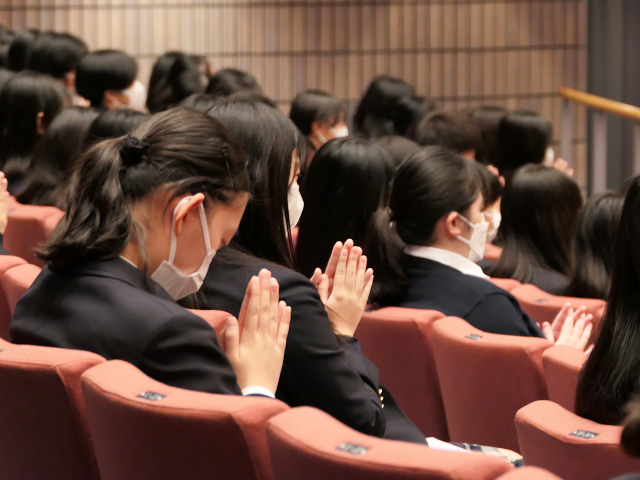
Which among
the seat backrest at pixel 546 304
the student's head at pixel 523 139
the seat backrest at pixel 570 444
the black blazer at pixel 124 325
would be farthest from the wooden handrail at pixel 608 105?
the black blazer at pixel 124 325

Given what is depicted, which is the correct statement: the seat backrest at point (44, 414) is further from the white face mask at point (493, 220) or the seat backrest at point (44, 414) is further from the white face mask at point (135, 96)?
the white face mask at point (135, 96)

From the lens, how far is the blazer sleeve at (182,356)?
182 centimetres

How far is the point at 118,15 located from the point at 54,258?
754cm

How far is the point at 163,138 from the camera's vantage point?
6.73ft

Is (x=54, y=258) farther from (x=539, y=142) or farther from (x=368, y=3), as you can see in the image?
(x=368, y=3)

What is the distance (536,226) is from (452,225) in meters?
0.96

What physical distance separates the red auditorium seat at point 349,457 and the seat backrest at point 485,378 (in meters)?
1.27

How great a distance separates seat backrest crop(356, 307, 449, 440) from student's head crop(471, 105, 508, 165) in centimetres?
347

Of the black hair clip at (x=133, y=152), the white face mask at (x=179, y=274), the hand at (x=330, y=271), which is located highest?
the black hair clip at (x=133, y=152)

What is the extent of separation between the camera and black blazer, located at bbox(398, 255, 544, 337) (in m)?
3.30

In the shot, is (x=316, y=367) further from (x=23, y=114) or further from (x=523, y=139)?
(x=523, y=139)

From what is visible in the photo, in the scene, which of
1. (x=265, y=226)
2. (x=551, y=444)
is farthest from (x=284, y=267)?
(x=551, y=444)

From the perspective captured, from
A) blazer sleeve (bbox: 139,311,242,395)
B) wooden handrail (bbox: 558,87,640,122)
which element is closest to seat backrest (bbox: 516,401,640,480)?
blazer sleeve (bbox: 139,311,242,395)

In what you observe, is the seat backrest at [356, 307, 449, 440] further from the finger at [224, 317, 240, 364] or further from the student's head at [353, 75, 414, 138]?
the student's head at [353, 75, 414, 138]
